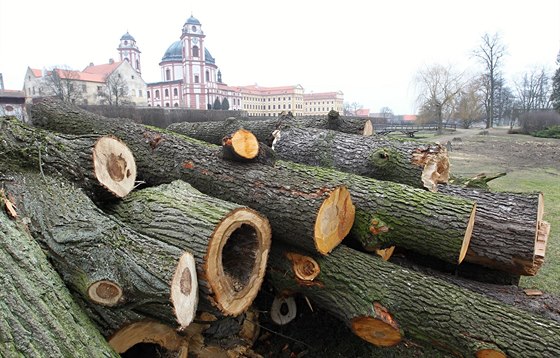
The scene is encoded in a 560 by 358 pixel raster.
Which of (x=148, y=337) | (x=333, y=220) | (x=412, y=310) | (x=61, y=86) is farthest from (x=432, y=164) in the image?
(x=61, y=86)

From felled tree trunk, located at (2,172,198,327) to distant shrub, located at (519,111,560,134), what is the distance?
32.8m

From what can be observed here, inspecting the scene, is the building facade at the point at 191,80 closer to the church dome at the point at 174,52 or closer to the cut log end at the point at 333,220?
the church dome at the point at 174,52

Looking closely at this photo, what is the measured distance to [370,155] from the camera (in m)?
3.92

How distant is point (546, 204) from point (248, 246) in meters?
7.14

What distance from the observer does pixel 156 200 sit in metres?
2.66

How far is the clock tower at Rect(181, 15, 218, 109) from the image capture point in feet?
213

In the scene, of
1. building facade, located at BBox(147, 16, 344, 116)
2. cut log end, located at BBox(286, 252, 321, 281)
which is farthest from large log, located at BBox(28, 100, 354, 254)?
building facade, located at BBox(147, 16, 344, 116)

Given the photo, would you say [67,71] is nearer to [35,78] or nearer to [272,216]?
[35,78]

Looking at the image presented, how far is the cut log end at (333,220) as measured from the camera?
2596 millimetres

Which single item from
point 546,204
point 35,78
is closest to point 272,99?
point 35,78

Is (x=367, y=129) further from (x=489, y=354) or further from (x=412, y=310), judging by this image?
(x=489, y=354)

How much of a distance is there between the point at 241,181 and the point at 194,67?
6812 centimetres

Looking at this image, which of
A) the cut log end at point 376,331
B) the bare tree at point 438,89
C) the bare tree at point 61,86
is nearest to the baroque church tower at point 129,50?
the bare tree at point 61,86

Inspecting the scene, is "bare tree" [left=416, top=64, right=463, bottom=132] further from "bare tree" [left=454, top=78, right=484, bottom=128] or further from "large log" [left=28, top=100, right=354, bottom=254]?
"large log" [left=28, top=100, right=354, bottom=254]
